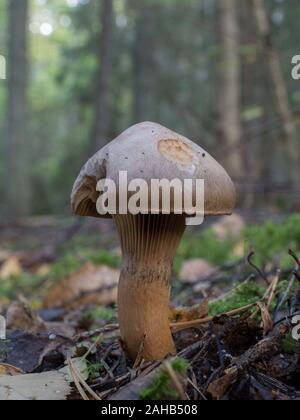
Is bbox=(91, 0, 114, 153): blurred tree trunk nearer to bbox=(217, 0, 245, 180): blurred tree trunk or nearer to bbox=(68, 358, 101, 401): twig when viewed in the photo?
bbox=(217, 0, 245, 180): blurred tree trunk

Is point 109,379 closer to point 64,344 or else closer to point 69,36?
point 64,344

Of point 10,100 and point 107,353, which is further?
point 10,100

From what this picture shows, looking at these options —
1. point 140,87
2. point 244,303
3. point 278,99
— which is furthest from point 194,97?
point 244,303

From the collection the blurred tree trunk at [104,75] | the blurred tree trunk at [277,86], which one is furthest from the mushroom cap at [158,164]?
the blurred tree trunk at [104,75]

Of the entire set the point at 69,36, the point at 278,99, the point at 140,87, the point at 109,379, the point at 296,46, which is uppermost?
the point at 69,36

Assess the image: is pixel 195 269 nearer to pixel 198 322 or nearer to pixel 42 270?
pixel 42 270

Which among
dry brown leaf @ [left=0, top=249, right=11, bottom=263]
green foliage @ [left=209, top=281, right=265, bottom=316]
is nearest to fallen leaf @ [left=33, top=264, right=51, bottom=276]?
dry brown leaf @ [left=0, top=249, right=11, bottom=263]
